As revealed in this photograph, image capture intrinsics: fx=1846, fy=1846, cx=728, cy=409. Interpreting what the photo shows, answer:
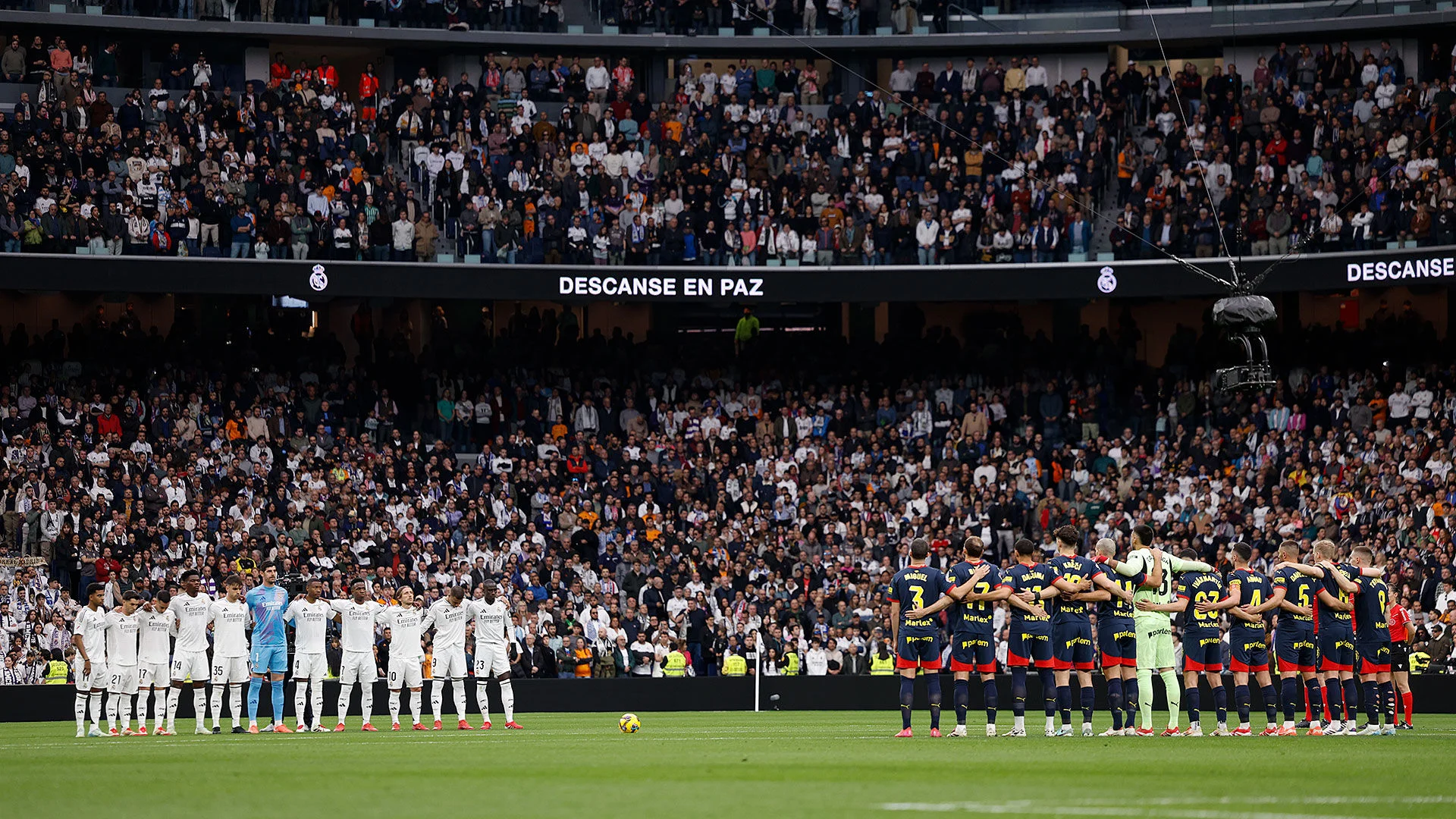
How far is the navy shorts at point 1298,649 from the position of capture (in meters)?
20.5

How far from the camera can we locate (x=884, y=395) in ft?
136

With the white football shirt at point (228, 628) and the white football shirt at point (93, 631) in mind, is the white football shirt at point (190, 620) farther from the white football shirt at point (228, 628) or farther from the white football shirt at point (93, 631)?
the white football shirt at point (93, 631)

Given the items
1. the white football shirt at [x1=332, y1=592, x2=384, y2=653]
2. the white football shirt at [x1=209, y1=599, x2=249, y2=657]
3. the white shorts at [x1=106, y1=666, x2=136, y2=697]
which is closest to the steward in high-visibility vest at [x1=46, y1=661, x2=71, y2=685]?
the white shorts at [x1=106, y1=666, x2=136, y2=697]

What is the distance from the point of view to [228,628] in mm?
24062

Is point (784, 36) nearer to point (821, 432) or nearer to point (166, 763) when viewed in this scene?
point (821, 432)

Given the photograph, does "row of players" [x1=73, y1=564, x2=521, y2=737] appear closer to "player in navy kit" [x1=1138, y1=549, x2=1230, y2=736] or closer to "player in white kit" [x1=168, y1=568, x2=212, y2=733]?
"player in white kit" [x1=168, y1=568, x2=212, y2=733]

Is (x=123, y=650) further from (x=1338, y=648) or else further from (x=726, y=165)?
(x=726, y=165)

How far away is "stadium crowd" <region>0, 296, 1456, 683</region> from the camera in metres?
34.6

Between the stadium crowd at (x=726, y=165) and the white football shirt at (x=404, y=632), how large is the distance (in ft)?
53.7

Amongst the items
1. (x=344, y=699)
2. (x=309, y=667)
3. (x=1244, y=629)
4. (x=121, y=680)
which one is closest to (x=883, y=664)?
(x=344, y=699)

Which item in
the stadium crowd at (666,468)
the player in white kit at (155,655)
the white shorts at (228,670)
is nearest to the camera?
the white shorts at (228,670)

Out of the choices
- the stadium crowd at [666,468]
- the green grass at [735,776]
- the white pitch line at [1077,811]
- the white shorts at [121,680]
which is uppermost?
the stadium crowd at [666,468]

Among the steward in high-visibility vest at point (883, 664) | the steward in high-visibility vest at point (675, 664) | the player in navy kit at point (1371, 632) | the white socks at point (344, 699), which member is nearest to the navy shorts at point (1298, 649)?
the player in navy kit at point (1371, 632)

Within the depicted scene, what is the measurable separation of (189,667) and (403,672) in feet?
9.13
